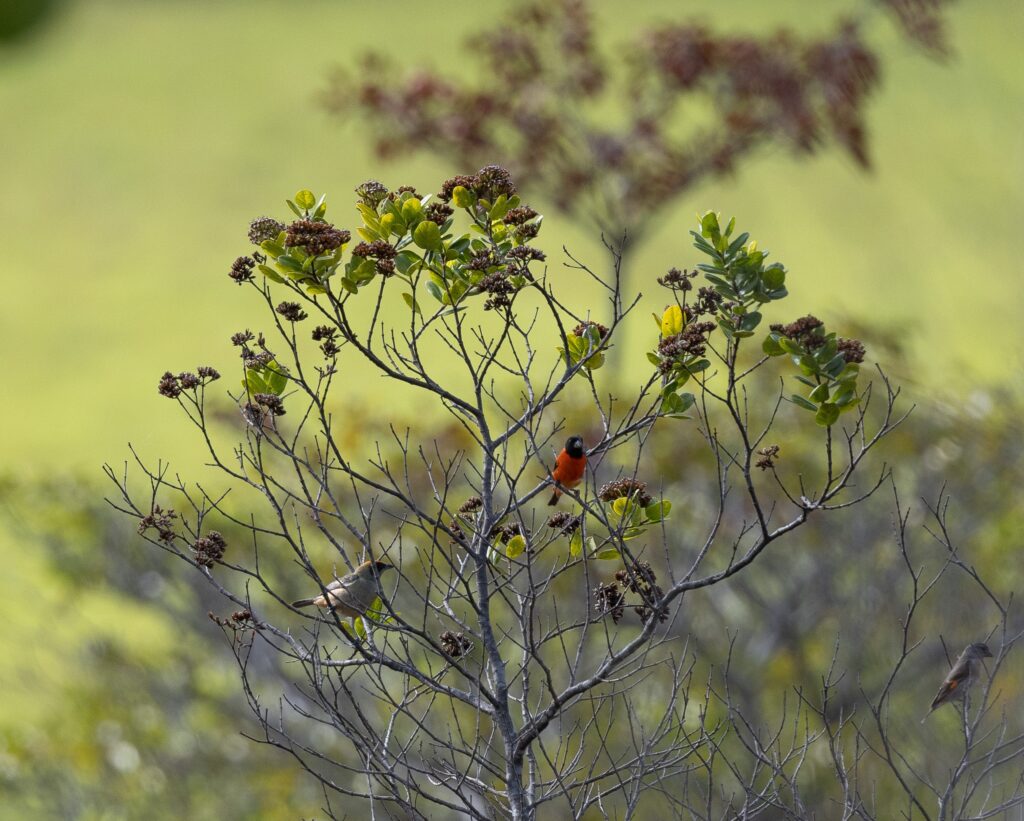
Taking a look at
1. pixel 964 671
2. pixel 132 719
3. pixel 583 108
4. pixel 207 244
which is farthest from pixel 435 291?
pixel 207 244

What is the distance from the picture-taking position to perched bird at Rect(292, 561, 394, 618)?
11.6 feet

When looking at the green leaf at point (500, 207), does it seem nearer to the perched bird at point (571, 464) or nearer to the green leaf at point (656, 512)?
the green leaf at point (656, 512)

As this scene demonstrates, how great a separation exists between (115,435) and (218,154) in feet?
30.8

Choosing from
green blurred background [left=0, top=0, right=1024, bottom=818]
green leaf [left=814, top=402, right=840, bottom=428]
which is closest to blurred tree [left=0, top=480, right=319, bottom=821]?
green blurred background [left=0, top=0, right=1024, bottom=818]

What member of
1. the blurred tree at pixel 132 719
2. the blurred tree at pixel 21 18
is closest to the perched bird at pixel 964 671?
the blurred tree at pixel 132 719

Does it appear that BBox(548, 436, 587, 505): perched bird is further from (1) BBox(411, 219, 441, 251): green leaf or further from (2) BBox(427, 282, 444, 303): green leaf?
(1) BBox(411, 219, 441, 251): green leaf

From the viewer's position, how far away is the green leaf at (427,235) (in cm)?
345

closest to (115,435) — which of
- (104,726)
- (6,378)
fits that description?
(6,378)

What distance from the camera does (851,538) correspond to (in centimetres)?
984

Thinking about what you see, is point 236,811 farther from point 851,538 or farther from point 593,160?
point 593,160

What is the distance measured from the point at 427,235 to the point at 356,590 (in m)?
1.36

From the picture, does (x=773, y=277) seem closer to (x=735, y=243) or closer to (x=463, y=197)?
(x=735, y=243)

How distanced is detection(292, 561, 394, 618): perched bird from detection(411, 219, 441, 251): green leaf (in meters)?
0.84

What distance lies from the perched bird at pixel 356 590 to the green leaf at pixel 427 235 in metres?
0.84
